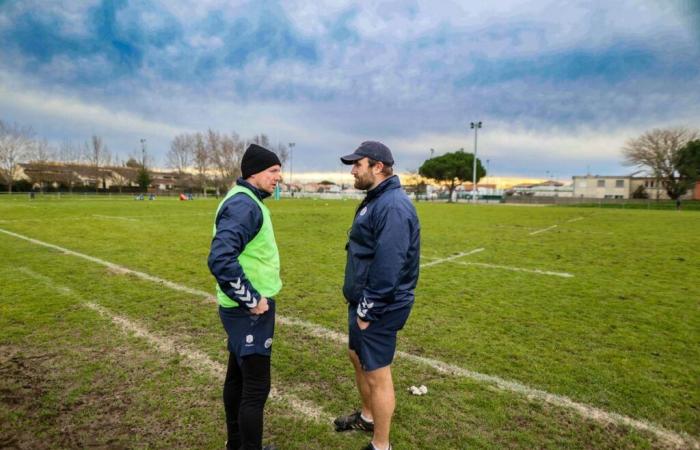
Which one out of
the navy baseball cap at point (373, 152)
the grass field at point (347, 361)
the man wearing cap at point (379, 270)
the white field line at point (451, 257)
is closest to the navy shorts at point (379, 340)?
the man wearing cap at point (379, 270)

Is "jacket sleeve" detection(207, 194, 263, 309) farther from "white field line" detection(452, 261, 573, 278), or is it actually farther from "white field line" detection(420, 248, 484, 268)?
"white field line" detection(452, 261, 573, 278)

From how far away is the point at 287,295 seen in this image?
6289mm

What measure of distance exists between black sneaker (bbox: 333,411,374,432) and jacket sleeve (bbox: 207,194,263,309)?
1342mm

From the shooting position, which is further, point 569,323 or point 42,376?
point 569,323

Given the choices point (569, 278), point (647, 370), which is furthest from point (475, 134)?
point (647, 370)

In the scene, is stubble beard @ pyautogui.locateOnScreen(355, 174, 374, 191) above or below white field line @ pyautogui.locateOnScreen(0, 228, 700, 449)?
above

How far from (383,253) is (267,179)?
90 centimetres

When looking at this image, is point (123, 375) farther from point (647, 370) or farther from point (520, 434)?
point (647, 370)

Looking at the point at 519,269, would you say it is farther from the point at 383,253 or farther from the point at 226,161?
the point at 226,161

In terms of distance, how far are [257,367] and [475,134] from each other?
57.3m

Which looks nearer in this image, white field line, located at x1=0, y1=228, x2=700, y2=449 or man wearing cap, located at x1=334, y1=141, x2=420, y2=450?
man wearing cap, located at x1=334, y1=141, x2=420, y2=450

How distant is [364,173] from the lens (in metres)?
2.62

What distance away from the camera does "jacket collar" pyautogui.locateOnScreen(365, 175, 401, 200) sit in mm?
2562

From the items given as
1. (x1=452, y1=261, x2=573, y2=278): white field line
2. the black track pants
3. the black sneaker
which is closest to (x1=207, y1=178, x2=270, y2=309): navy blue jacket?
the black track pants
